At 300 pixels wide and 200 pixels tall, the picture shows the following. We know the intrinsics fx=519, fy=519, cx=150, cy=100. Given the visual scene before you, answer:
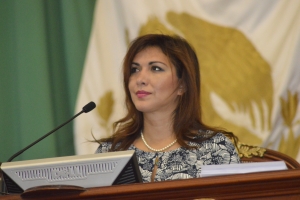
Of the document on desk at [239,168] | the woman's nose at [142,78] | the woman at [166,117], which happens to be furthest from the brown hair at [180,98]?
the document on desk at [239,168]

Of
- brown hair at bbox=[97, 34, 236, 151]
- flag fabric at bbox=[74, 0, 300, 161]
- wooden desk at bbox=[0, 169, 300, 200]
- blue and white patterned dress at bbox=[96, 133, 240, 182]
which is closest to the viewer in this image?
wooden desk at bbox=[0, 169, 300, 200]

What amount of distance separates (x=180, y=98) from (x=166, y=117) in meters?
0.13

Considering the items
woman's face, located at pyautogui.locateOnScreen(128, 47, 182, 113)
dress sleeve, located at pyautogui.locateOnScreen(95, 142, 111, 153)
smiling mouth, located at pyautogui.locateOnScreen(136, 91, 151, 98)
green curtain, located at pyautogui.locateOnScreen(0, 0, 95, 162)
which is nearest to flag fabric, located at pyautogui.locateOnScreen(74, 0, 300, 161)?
green curtain, located at pyautogui.locateOnScreen(0, 0, 95, 162)

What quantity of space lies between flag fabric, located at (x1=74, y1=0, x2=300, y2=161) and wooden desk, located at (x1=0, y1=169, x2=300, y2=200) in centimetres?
141

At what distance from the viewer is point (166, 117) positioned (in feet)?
7.72

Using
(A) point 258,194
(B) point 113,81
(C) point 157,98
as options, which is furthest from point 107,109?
(A) point 258,194

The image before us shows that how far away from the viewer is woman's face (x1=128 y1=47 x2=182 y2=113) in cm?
225

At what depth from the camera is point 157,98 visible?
2.26 metres

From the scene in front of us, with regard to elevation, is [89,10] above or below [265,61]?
above

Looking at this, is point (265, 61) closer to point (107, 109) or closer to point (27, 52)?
point (107, 109)

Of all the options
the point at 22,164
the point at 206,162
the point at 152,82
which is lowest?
the point at 206,162

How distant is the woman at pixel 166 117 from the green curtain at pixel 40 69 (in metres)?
0.45

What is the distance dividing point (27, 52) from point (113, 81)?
1.58 ft

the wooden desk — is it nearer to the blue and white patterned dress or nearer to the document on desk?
the document on desk
